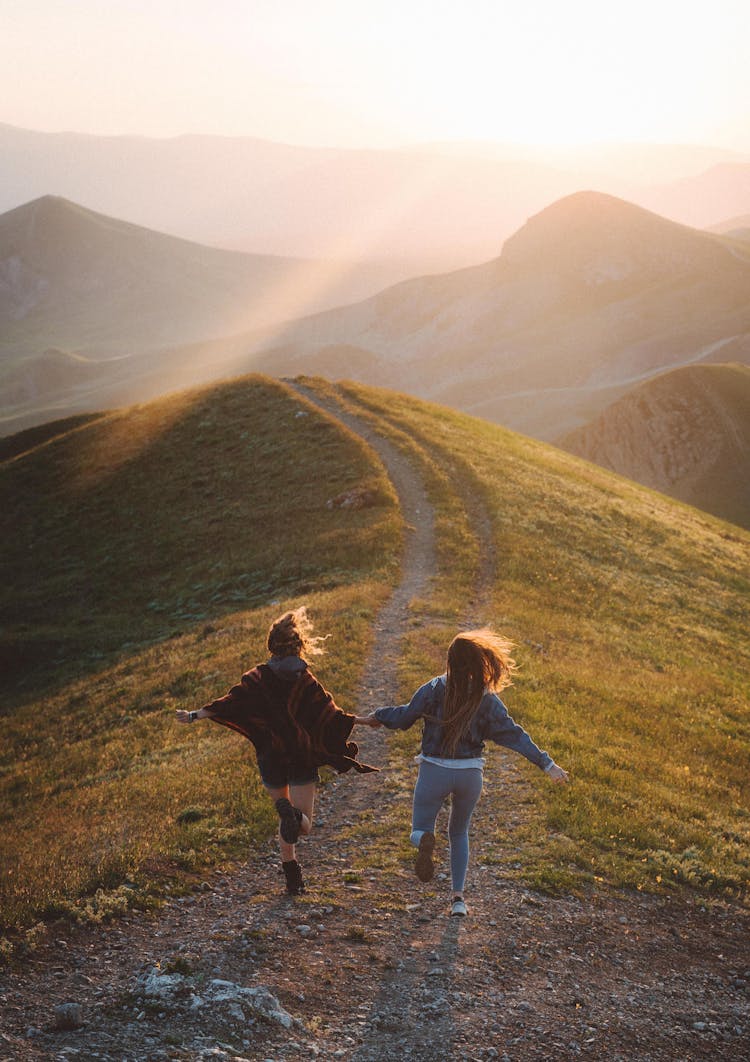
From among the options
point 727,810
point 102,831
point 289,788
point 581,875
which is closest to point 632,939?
point 581,875

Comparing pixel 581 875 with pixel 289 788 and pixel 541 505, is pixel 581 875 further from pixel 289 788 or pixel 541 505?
pixel 541 505

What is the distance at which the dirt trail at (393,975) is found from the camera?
7547 millimetres

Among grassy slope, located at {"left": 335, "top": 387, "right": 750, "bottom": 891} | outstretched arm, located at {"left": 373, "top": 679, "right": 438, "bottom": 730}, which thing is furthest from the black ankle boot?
grassy slope, located at {"left": 335, "top": 387, "right": 750, "bottom": 891}

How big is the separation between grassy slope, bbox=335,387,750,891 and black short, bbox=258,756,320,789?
3.65 m

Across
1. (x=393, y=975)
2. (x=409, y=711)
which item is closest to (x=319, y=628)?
(x=409, y=711)

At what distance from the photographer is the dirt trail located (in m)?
7.55

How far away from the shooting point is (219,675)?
69.9 feet

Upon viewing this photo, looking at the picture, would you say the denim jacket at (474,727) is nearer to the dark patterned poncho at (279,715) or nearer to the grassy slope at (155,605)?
the dark patterned poncho at (279,715)

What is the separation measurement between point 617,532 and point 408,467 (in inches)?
424

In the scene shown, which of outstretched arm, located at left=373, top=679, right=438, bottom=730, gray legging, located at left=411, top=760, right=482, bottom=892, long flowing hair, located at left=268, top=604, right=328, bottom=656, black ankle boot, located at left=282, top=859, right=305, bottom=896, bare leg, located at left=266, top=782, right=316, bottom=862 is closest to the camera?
gray legging, located at left=411, top=760, right=482, bottom=892

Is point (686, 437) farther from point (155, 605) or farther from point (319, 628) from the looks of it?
point (319, 628)

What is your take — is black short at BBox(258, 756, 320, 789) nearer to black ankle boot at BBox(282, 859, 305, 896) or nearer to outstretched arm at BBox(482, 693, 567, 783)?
black ankle boot at BBox(282, 859, 305, 896)

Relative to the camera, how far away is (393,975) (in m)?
8.80

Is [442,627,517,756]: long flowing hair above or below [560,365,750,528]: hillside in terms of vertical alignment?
above
